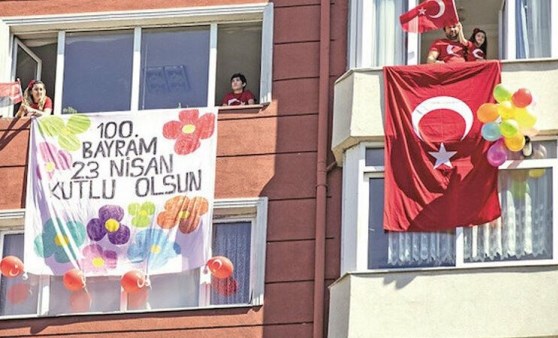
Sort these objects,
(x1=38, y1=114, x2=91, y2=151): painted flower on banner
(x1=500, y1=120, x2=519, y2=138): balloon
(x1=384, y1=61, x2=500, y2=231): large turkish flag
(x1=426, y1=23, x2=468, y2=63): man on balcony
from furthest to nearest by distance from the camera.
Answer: (x1=38, y1=114, x2=91, y2=151): painted flower on banner
(x1=426, y1=23, x2=468, y2=63): man on balcony
(x1=384, y1=61, x2=500, y2=231): large turkish flag
(x1=500, y1=120, x2=519, y2=138): balloon

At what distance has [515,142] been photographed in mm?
29047

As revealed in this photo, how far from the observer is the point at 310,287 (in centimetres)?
2994

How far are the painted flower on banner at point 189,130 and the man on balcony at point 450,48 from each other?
126 inches

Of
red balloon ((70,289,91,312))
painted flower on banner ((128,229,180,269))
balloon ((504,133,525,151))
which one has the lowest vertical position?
red balloon ((70,289,91,312))

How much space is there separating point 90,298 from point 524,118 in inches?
257

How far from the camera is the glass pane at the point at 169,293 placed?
30.6m

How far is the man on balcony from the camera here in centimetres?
3067

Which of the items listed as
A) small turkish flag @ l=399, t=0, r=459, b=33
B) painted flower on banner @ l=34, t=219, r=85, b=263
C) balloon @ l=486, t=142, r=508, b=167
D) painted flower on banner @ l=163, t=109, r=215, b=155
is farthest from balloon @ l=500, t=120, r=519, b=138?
painted flower on banner @ l=34, t=219, r=85, b=263

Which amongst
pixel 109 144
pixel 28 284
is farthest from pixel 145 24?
pixel 28 284

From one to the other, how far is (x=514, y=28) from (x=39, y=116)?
686 centimetres

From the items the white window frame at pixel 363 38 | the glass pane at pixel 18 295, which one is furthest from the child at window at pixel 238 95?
the glass pane at pixel 18 295

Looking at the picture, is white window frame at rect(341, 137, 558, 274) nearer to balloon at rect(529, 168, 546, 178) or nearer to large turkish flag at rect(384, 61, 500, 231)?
balloon at rect(529, 168, 546, 178)

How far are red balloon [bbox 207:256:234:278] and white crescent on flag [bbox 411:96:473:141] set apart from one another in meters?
3.13

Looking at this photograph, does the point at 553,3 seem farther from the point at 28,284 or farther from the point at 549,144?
the point at 28,284
